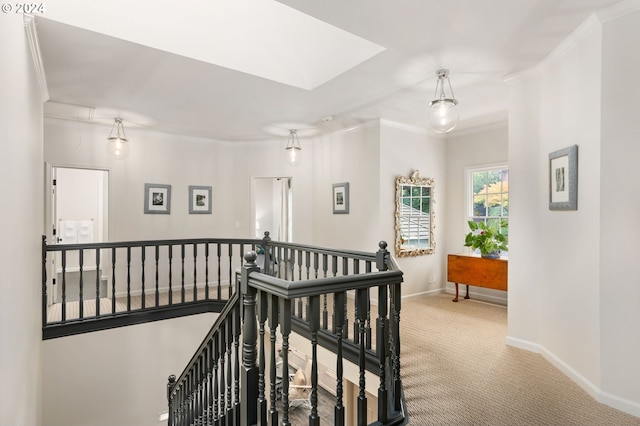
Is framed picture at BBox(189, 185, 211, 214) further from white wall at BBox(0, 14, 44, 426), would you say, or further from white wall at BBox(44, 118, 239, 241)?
white wall at BBox(0, 14, 44, 426)

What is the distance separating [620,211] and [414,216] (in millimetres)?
3154

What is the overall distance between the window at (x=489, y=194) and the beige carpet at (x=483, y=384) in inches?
73.5

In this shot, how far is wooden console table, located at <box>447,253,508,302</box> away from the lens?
456 cm

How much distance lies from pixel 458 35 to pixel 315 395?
270 cm

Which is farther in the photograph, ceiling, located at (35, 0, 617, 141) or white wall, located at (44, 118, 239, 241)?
white wall, located at (44, 118, 239, 241)

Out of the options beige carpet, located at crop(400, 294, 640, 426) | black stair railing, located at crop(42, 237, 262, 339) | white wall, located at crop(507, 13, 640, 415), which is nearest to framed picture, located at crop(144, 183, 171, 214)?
black stair railing, located at crop(42, 237, 262, 339)

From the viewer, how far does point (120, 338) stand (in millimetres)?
4246

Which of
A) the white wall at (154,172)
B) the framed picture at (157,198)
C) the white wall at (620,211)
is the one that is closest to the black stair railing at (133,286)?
the white wall at (154,172)

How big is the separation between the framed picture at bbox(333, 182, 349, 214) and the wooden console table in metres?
1.78

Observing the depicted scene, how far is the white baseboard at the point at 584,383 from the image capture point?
222 cm

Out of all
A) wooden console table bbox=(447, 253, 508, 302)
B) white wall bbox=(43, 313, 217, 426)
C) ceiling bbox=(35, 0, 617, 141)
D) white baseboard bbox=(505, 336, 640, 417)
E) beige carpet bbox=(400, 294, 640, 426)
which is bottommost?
white wall bbox=(43, 313, 217, 426)

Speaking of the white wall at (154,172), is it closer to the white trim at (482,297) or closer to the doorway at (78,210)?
the doorway at (78,210)

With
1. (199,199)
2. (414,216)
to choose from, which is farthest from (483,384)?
(199,199)

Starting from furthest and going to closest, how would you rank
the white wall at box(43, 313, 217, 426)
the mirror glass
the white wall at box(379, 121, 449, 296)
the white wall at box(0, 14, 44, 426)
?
the mirror glass
the white wall at box(379, 121, 449, 296)
the white wall at box(43, 313, 217, 426)
the white wall at box(0, 14, 44, 426)
